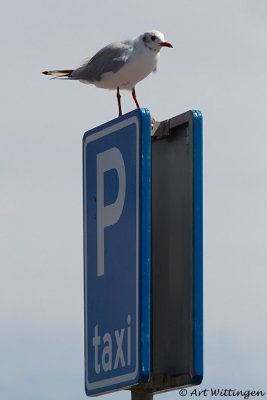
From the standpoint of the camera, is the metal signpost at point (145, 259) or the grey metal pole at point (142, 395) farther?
the grey metal pole at point (142, 395)

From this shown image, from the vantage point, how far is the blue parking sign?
421cm

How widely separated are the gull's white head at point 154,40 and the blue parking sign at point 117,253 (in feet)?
16.3

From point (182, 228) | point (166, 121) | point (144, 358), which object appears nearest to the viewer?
point (144, 358)

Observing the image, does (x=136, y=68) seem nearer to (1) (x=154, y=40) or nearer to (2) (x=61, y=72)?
(1) (x=154, y=40)

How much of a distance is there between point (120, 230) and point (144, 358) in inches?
26.5

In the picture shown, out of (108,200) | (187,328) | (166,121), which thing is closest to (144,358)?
(187,328)

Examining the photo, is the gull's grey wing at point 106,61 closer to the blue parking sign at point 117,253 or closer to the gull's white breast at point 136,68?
the gull's white breast at point 136,68

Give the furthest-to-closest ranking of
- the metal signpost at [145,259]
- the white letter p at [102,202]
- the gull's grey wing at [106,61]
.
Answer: the gull's grey wing at [106,61] → the white letter p at [102,202] → the metal signpost at [145,259]

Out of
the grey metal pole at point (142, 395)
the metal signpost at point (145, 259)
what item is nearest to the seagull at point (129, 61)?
the metal signpost at point (145, 259)

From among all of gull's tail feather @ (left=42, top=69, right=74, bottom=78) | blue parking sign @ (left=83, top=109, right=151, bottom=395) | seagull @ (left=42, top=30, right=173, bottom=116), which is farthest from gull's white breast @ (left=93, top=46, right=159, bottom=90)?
blue parking sign @ (left=83, top=109, right=151, bottom=395)

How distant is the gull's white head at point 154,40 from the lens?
9773 millimetres

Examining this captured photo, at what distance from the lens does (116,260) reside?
14.8 ft

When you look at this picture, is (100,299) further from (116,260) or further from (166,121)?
(166,121)

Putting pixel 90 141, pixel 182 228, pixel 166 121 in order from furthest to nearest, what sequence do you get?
pixel 90 141 → pixel 166 121 → pixel 182 228
